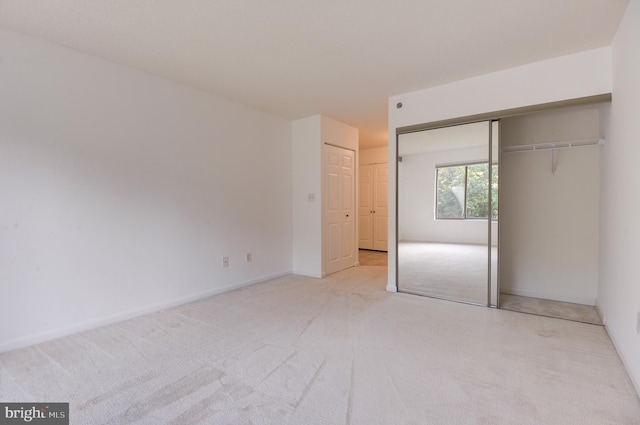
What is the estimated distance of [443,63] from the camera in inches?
117

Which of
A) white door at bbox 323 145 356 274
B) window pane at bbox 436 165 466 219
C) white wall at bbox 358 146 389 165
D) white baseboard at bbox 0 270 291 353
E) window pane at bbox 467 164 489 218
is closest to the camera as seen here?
white baseboard at bbox 0 270 291 353

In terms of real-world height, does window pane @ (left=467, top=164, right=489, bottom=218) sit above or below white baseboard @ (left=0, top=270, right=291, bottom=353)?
above

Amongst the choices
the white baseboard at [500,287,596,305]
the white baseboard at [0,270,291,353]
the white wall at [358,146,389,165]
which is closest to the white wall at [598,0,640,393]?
the white baseboard at [500,287,596,305]

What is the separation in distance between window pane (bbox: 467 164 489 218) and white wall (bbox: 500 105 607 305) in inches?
9.9

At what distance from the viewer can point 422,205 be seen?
12.9ft

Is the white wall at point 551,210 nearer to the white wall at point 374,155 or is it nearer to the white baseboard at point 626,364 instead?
the white baseboard at point 626,364

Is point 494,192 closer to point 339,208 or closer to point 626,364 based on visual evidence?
point 626,364

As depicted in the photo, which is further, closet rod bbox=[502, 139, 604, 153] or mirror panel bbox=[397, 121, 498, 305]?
mirror panel bbox=[397, 121, 498, 305]

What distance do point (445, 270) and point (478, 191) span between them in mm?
1016

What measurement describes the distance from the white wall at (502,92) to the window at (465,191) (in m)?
0.58

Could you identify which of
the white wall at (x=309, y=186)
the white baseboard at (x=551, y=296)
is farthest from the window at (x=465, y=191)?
the white wall at (x=309, y=186)

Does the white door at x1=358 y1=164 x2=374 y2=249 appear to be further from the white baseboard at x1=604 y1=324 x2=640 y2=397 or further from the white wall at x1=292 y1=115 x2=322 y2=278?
the white baseboard at x1=604 y1=324 x2=640 y2=397

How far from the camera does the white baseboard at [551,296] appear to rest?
3.30 m

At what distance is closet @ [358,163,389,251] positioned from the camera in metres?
7.17
